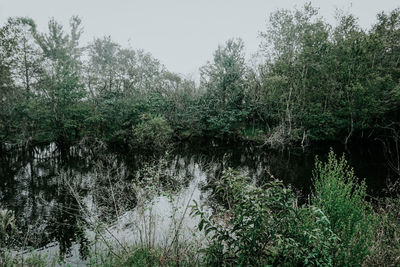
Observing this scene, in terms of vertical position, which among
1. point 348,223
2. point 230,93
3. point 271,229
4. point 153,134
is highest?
point 230,93

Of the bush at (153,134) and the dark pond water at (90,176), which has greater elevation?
the bush at (153,134)

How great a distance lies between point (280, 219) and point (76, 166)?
66.1ft

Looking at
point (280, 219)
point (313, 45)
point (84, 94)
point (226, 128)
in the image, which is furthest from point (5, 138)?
point (313, 45)

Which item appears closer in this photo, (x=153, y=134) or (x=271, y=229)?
(x=271, y=229)

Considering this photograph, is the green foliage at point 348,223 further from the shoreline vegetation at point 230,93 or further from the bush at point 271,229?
the shoreline vegetation at point 230,93

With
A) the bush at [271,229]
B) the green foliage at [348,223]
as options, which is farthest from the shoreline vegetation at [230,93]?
the bush at [271,229]

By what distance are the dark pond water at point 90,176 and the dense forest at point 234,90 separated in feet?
10.8

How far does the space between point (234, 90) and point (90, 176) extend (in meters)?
23.0

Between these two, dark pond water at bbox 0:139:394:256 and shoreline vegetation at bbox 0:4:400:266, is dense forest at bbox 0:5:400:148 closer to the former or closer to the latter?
shoreline vegetation at bbox 0:4:400:266

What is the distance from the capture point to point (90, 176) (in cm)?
1644

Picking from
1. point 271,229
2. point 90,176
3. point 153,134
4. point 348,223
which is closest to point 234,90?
point 153,134

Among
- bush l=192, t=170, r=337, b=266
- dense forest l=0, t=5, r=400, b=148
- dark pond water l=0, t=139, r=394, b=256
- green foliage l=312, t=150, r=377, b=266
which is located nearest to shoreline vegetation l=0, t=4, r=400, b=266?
dense forest l=0, t=5, r=400, b=148

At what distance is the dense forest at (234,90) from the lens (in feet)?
79.4

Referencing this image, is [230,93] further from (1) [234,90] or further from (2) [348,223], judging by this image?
(2) [348,223]
